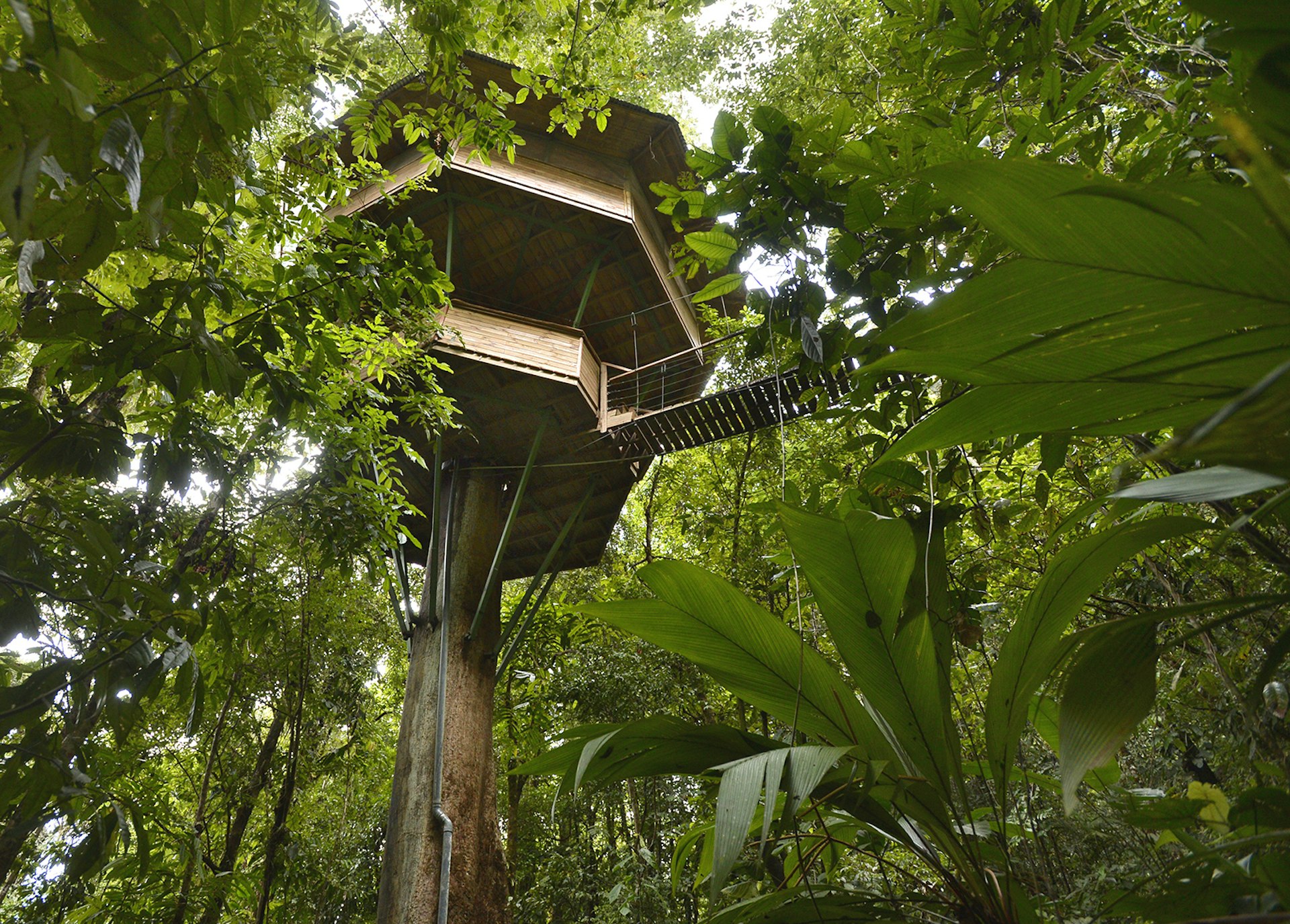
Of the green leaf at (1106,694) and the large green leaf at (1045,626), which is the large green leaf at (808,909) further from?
the green leaf at (1106,694)

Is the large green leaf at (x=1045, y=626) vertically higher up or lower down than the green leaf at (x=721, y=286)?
lower down

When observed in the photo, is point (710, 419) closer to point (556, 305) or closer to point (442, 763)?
point (556, 305)

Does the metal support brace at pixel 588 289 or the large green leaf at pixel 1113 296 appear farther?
the metal support brace at pixel 588 289

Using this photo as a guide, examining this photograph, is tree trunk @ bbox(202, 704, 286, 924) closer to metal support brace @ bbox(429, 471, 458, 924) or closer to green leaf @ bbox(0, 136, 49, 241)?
metal support brace @ bbox(429, 471, 458, 924)

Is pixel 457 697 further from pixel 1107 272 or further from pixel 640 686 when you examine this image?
pixel 1107 272

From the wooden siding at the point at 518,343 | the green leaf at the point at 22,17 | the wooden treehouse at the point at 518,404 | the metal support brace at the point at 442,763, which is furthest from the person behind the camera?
the wooden siding at the point at 518,343

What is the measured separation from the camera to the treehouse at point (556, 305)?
5.80 metres

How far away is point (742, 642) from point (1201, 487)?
0.72 m

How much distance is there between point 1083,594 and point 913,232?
779 millimetres

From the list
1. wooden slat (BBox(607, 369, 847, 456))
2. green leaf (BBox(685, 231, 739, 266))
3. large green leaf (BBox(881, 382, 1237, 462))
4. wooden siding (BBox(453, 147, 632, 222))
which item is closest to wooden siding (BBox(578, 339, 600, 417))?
wooden slat (BBox(607, 369, 847, 456))

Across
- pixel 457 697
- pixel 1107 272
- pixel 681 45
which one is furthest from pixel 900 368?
pixel 681 45

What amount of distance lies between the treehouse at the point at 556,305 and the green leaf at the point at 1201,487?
469 centimetres

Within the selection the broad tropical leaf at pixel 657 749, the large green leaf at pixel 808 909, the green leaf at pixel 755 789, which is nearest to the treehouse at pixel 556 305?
the broad tropical leaf at pixel 657 749

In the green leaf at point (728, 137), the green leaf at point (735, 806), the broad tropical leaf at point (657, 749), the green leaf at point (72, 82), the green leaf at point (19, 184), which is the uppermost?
the green leaf at point (728, 137)
